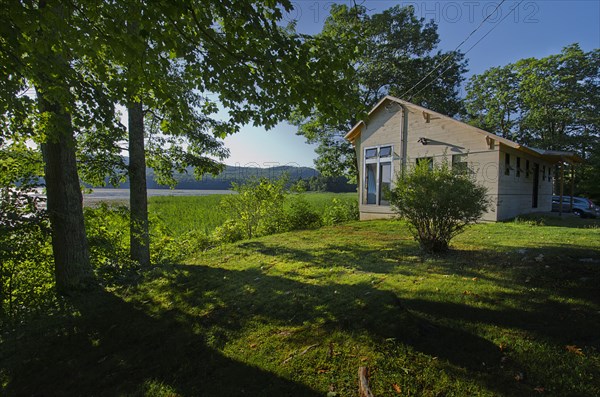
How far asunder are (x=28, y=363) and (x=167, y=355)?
64.1 inches

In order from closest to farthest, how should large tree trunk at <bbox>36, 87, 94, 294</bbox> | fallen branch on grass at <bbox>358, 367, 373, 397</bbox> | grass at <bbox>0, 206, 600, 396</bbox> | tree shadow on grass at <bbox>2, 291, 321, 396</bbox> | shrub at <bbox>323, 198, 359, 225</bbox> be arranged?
fallen branch on grass at <bbox>358, 367, 373, 397</bbox>
grass at <bbox>0, 206, 600, 396</bbox>
tree shadow on grass at <bbox>2, 291, 321, 396</bbox>
large tree trunk at <bbox>36, 87, 94, 294</bbox>
shrub at <bbox>323, 198, 359, 225</bbox>

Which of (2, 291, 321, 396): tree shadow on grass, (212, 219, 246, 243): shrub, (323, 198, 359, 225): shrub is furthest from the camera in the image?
(323, 198, 359, 225): shrub

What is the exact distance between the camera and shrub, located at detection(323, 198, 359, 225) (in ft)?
48.3

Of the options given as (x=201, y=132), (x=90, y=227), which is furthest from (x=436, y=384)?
(x=201, y=132)

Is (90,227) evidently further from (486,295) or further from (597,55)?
(597,55)

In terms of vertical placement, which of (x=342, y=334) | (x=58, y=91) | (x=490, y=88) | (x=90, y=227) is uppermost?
(x=490, y=88)

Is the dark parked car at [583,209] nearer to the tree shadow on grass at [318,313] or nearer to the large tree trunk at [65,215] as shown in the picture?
the tree shadow on grass at [318,313]

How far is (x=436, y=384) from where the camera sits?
2271 mm

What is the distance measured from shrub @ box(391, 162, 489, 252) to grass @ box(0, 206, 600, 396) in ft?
1.99

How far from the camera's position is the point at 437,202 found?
222 inches

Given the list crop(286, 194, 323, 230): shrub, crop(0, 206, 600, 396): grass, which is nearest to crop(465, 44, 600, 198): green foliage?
crop(286, 194, 323, 230): shrub

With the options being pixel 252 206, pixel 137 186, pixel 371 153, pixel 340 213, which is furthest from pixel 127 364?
pixel 371 153

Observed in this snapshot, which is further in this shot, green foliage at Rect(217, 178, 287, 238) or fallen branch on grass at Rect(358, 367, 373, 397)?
green foliage at Rect(217, 178, 287, 238)

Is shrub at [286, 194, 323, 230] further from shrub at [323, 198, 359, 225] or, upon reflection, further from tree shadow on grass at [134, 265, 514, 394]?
tree shadow on grass at [134, 265, 514, 394]
